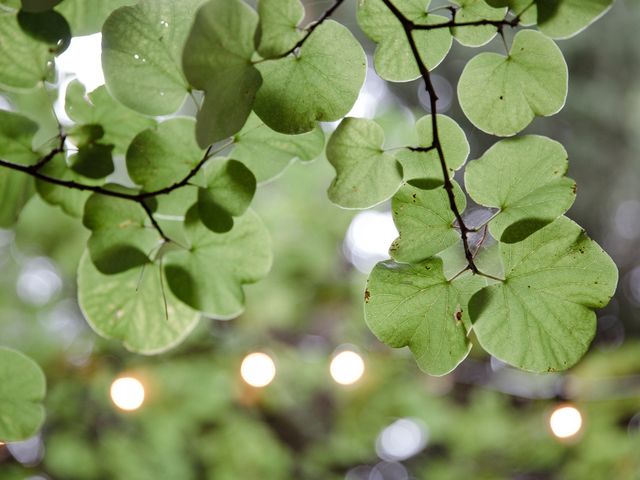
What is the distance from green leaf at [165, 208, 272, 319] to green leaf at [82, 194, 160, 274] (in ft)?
0.10

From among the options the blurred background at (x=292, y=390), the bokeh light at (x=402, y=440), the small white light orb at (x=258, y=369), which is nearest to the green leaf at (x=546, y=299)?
the small white light orb at (x=258, y=369)

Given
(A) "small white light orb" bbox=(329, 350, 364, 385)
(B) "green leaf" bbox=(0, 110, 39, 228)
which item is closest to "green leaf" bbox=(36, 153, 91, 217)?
(B) "green leaf" bbox=(0, 110, 39, 228)

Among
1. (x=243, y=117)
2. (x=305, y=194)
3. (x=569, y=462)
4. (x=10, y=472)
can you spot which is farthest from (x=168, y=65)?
(x=569, y=462)

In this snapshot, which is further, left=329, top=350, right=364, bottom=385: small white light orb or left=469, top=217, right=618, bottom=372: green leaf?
left=329, top=350, right=364, bottom=385: small white light orb

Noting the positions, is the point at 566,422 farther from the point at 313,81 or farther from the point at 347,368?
the point at 313,81

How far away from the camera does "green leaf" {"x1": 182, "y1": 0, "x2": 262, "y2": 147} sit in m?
0.34

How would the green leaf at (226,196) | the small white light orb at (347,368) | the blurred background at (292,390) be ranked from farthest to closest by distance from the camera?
the blurred background at (292,390)
the small white light orb at (347,368)
the green leaf at (226,196)

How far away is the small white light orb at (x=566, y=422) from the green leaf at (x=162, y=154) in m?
1.29

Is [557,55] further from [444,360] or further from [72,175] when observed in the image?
[72,175]

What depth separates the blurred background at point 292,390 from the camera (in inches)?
80.4

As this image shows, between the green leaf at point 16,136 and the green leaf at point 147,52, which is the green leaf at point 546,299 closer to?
the green leaf at point 147,52

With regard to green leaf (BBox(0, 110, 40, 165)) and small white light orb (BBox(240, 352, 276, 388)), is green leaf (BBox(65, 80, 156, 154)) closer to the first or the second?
green leaf (BBox(0, 110, 40, 165))

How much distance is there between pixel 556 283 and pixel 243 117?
226 mm

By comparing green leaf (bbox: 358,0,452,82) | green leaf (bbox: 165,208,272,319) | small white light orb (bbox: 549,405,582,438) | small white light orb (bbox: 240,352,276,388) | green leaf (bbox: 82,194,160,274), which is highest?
green leaf (bbox: 358,0,452,82)
